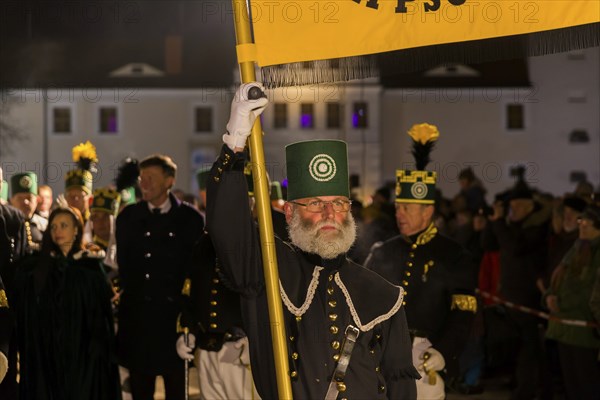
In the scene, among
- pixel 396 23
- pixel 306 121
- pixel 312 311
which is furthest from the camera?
pixel 306 121

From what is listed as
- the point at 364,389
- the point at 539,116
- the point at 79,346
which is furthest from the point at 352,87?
the point at 364,389

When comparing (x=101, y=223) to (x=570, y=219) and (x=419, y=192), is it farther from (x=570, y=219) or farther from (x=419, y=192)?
(x=419, y=192)

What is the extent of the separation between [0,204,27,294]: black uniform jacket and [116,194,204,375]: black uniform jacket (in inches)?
37.2

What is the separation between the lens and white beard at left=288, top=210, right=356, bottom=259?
550 cm

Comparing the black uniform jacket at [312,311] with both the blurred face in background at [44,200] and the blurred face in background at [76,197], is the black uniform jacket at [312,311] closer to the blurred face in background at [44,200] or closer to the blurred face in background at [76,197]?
the blurred face in background at [76,197]

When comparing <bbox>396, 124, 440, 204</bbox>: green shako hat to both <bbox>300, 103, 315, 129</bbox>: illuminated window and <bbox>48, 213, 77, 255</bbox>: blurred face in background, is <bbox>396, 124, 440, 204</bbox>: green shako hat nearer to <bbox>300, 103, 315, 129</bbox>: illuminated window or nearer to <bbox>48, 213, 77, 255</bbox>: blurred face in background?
<bbox>48, 213, 77, 255</bbox>: blurred face in background

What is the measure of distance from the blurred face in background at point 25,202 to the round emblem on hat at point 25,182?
109 mm

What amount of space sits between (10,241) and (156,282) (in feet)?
4.02

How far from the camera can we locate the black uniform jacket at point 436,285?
27.3ft

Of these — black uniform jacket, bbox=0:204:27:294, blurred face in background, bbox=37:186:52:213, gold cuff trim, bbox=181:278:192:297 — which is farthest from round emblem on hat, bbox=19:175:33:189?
gold cuff trim, bbox=181:278:192:297

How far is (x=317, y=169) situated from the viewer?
5641 millimetres

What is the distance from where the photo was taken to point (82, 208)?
45.2 ft

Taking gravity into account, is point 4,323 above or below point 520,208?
below

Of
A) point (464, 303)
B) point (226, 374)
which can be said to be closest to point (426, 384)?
point (464, 303)
